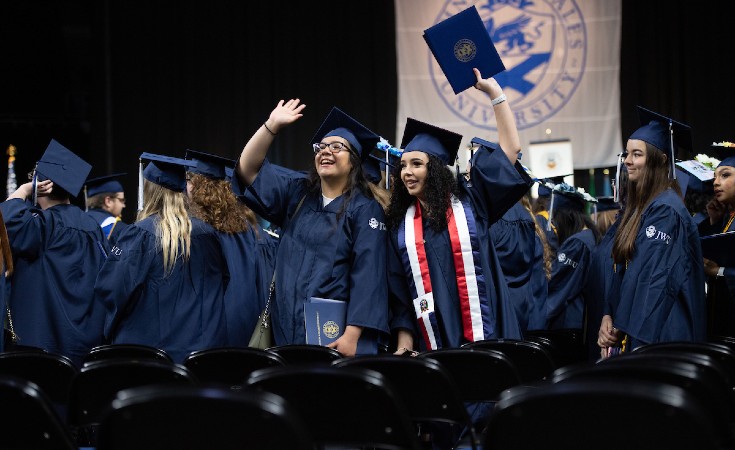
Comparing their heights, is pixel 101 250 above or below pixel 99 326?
above

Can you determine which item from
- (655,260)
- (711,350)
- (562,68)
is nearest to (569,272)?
(655,260)

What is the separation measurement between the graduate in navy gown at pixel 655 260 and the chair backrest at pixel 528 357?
96 cm

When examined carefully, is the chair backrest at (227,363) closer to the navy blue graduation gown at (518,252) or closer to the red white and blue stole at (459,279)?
the red white and blue stole at (459,279)

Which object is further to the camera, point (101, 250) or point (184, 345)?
point (101, 250)

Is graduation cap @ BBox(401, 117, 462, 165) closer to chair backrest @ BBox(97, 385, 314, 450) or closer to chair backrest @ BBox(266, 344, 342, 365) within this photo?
chair backrest @ BBox(266, 344, 342, 365)

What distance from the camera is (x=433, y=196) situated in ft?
13.6

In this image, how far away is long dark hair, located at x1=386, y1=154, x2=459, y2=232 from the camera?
4129mm

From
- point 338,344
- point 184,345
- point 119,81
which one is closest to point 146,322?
point 184,345

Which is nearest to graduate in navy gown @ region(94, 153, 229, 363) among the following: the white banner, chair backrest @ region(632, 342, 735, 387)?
chair backrest @ region(632, 342, 735, 387)

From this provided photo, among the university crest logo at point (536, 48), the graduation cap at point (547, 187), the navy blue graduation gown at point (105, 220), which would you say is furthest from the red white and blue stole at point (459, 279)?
the university crest logo at point (536, 48)

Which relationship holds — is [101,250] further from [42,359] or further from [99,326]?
[42,359]

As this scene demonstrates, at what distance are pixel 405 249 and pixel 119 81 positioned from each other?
345 inches

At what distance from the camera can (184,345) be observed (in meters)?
4.74

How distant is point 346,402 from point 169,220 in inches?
100
